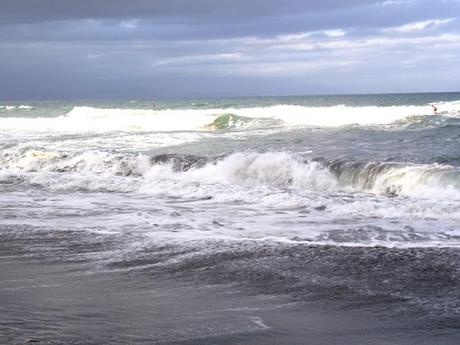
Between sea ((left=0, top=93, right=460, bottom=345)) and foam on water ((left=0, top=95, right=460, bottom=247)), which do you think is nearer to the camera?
sea ((left=0, top=93, right=460, bottom=345))

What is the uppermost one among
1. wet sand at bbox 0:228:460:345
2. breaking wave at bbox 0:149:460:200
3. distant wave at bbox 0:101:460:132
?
distant wave at bbox 0:101:460:132

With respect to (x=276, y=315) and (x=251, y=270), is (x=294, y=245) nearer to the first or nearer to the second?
(x=251, y=270)

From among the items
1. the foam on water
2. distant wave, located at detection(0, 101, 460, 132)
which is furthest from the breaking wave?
distant wave, located at detection(0, 101, 460, 132)

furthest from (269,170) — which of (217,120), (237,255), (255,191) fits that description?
(217,120)

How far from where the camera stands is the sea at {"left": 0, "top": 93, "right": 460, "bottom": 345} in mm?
5055

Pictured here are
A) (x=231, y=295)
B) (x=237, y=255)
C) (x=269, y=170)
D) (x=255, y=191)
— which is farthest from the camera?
(x=269, y=170)

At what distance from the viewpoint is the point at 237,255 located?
24.7ft

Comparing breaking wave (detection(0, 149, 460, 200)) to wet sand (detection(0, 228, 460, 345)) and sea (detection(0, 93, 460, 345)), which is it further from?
wet sand (detection(0, 228, 460, 345))

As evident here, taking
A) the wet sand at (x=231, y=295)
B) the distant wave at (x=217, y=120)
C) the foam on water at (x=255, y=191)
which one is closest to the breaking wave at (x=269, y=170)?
the foam on water at (x=255, y=191)

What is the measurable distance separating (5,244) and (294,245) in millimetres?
3714

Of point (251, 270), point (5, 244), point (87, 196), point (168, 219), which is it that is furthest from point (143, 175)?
point (251, 270)

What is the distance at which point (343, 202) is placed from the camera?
11.1 meters

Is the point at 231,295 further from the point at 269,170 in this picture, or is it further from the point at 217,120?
the point at 217,120

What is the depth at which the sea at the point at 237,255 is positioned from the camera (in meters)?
5.05
